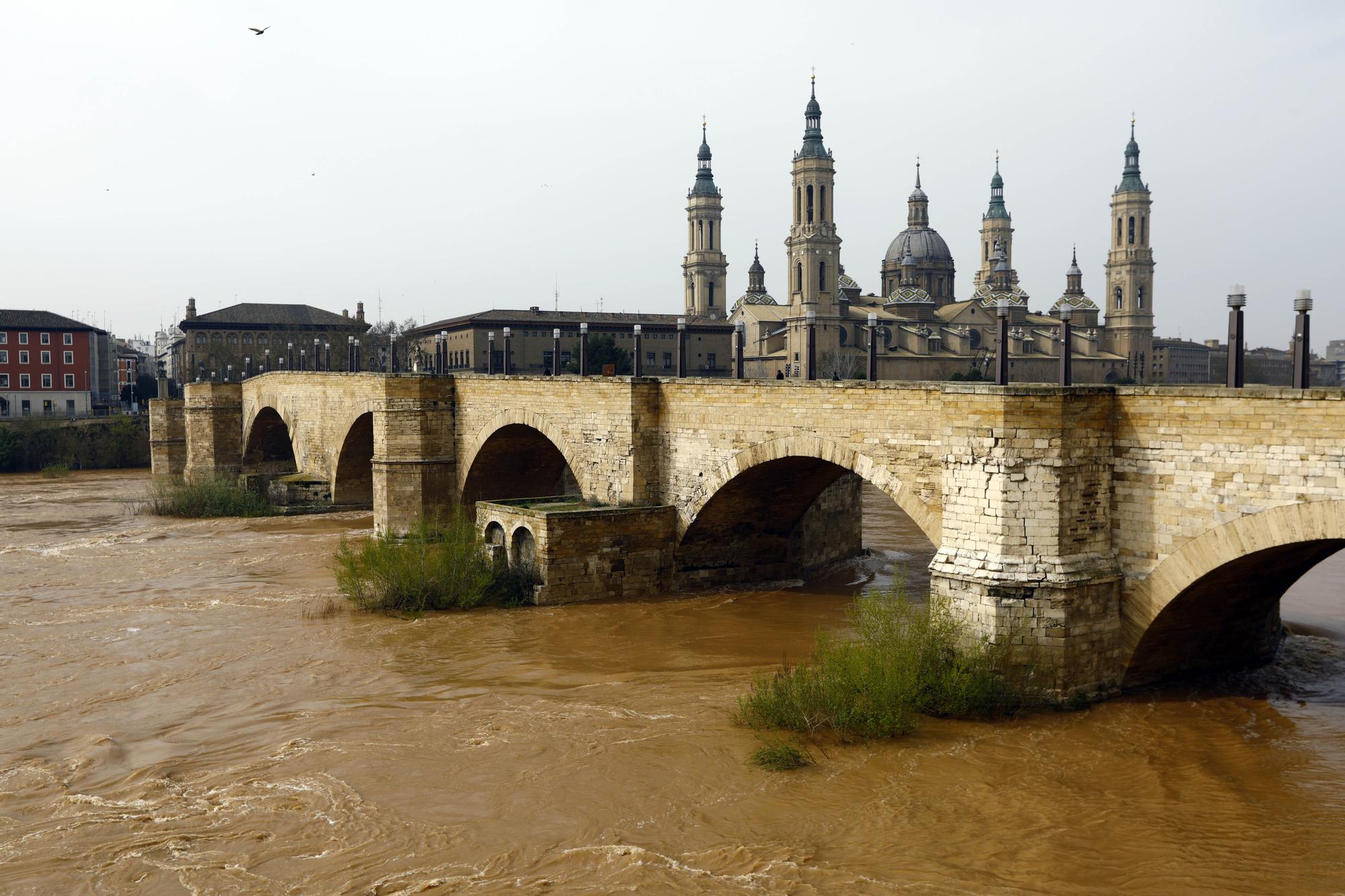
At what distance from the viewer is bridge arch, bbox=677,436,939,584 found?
57.0 feet

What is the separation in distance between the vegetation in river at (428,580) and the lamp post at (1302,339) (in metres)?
12.5

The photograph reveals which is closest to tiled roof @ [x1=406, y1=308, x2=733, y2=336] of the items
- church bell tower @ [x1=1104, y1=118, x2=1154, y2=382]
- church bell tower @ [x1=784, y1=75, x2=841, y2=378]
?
church bell tower @ [x1=784, y1=75, x2=841, y2=378]

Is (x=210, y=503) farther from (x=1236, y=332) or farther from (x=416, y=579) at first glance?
(x=1236, y=332)

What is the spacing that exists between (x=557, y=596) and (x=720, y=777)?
8472mm

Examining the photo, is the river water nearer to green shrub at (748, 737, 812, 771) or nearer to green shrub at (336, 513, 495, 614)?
green shrub at (748, 737, 812, 771)

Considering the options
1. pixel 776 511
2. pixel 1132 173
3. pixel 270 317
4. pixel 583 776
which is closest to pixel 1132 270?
pixel 1132 173

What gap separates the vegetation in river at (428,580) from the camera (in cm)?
1986

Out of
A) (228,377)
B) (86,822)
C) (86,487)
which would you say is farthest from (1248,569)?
(228,377)

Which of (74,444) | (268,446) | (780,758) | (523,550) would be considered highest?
(268,446)

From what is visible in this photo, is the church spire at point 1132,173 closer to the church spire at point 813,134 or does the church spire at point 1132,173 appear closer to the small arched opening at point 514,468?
the church spire at point 813,134

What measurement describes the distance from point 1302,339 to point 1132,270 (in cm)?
9057

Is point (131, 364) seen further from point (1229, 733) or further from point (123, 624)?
point (1229, 733)

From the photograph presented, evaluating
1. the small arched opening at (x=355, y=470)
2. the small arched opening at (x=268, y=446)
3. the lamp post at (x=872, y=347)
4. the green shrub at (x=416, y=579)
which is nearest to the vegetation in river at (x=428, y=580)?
the green shrub at (x=416, y=579)

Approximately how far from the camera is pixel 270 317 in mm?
81500
